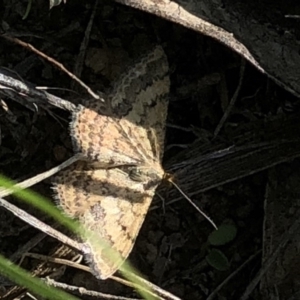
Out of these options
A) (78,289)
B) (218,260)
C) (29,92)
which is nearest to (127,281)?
(78,289)

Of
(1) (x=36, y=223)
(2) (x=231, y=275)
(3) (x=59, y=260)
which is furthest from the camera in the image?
(2) (x=231, y=275)

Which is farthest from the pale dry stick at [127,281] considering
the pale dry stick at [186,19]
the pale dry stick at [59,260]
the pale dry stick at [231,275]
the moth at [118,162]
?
the pale dry stick at [186,19]

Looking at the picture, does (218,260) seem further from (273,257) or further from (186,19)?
(186,19)

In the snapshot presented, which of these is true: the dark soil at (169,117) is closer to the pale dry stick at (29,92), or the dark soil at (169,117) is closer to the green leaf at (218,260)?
the green leaf at (218,260)

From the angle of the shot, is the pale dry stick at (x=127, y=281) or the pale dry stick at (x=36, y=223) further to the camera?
the pale dry stick at (x=127, y=281)

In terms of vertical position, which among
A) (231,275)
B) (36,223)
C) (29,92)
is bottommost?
(231,275)
